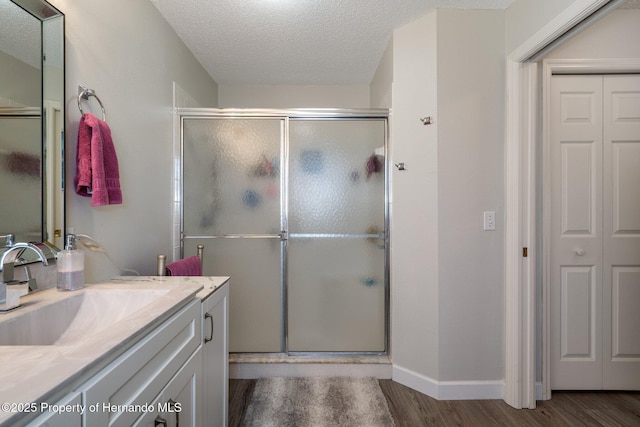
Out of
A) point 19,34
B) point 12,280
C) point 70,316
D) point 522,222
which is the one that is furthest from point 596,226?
point 19,34

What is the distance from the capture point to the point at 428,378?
6.20 feet

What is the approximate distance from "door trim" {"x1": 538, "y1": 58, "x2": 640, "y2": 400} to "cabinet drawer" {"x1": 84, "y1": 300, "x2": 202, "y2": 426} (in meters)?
1.97

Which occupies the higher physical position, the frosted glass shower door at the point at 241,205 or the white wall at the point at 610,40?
the white wall at the point at 610,40

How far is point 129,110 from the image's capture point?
1579 millimetres

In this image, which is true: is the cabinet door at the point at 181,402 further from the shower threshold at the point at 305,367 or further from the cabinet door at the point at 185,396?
the shower threshold at the point at 305,367

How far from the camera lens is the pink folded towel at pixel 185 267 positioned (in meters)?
1.63

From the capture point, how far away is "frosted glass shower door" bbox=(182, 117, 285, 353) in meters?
2.23

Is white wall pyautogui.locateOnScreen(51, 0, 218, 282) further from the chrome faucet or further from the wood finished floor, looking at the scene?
the wood finished floor

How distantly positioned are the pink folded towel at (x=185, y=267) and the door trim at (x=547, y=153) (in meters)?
2.12

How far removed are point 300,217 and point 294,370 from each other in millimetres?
1101

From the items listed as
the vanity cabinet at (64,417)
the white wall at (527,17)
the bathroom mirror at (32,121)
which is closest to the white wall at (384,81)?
the white wall at (527,17)

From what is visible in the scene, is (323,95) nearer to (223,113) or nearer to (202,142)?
(223,113)

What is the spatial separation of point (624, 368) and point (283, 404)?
2.18 meters

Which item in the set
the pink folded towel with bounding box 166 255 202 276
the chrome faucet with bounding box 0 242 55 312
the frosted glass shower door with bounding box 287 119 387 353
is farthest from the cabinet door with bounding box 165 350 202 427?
the frosted glass shower door with bounding box 287 119 387 353
